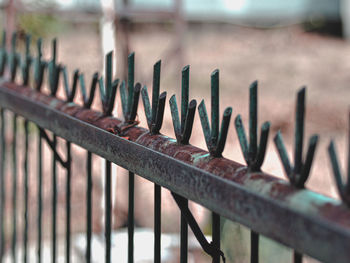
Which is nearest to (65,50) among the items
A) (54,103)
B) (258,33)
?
(258,33)

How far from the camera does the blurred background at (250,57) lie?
9.94 m

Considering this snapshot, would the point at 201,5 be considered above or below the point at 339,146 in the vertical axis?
above

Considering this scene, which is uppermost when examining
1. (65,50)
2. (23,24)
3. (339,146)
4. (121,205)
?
(23,24)

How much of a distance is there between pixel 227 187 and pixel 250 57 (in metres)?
12.3

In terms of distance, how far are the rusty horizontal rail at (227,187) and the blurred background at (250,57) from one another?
24.1 feet

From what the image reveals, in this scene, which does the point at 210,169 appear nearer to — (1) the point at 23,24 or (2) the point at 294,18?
(1) the point at 23,24

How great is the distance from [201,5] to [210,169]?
12.6 metres

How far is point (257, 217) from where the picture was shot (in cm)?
72

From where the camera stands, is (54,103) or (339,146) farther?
(339,146)

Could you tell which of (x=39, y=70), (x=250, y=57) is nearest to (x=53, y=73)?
(x=39, y=70)

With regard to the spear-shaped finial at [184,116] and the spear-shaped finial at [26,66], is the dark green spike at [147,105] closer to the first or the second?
the spear-shaped finial at [184,116]

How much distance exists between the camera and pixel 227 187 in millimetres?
788

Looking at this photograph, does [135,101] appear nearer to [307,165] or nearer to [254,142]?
[254,142]

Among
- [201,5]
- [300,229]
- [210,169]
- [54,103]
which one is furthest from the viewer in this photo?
[201,5]
